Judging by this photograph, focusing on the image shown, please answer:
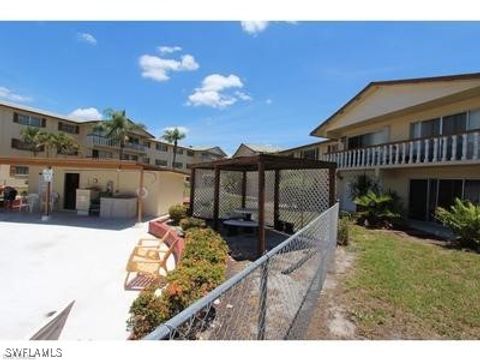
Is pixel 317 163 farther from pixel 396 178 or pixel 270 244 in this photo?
pixel 396 178

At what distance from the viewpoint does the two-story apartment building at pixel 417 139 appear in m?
13.0

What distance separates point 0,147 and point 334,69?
106 feet

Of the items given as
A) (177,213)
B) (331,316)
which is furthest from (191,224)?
(331,316)

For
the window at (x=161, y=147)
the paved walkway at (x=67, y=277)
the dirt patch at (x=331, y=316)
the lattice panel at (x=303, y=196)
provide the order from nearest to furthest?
the dirt patch at (x=331, y=316) < the paved walkway at (x=67, y=277) < the lattice panel at (x=303, y=196) < the window at (x=161, y=147)

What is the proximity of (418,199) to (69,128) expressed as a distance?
123 ft

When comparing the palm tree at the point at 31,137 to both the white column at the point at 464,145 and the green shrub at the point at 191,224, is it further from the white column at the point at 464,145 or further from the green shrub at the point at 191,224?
the white column at the point at 464,145

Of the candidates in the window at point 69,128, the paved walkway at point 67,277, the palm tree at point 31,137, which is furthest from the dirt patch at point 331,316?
the window at point 69,128

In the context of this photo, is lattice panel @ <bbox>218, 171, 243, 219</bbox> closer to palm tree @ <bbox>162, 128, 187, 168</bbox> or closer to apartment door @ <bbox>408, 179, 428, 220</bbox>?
apartment door @ <bbox>408, 179, 428, 220</bbox>

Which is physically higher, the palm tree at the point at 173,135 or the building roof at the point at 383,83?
the palm tree at the point at 173,135

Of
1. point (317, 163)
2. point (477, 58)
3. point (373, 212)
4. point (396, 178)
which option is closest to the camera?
point (317, 163)

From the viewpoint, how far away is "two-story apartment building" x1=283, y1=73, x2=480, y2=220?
42.6 ft

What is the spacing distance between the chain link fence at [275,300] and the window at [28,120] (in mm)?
36377
